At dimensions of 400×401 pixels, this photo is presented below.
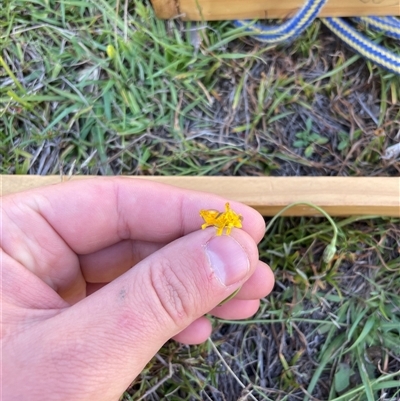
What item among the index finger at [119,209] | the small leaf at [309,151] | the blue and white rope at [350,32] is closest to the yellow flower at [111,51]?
the blue and white rope at [350,32]

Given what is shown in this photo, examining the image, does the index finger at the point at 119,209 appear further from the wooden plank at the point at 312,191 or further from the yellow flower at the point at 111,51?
the yellow flower at the point at 111,51

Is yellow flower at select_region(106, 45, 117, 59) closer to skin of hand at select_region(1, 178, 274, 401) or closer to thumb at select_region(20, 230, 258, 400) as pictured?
skin of hand at select_region(1, 178, 274, 401)

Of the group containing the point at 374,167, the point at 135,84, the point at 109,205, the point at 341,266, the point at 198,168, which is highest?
the point at 135,84

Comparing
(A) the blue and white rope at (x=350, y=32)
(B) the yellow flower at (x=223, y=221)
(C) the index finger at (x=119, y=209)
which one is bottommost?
(C) the index finger at (x=119, y=209)

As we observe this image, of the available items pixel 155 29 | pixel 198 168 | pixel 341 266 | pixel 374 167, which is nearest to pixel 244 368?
pixel 341 266

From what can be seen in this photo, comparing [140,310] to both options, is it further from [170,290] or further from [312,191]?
[312,191]

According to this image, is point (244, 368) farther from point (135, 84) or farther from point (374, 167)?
point (135, 84)
